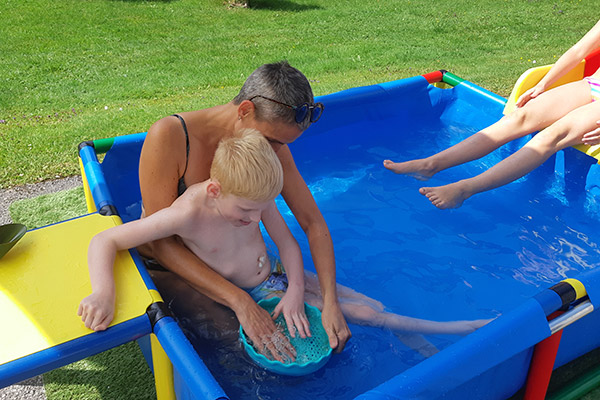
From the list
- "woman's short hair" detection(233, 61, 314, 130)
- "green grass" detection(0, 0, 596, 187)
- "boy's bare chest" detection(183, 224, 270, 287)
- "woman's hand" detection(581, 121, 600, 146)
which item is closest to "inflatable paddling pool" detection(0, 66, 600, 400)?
"boy's bare chest" detection(183, 224, 270, 287)

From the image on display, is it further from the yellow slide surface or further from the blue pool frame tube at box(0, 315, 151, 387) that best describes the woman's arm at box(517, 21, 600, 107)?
the blue pool frame tube at box(0, 315, 151, 387)

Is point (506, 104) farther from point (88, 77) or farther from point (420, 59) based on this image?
point (88, 77)

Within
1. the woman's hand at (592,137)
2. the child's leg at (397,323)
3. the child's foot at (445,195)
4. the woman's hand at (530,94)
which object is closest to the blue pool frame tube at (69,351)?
the child's leg at (397,323)

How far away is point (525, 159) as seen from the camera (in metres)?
3.00

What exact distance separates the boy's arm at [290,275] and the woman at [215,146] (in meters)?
0.08

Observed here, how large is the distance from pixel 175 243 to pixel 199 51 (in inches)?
193

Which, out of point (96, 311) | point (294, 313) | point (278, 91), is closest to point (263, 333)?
point (294, 313)

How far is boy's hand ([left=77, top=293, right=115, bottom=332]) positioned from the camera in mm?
1600

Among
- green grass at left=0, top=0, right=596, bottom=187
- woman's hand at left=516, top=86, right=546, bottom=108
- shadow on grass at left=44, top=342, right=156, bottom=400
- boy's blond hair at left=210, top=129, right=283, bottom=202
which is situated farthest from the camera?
green grass at left=0, top=0, right=596, bottom=187

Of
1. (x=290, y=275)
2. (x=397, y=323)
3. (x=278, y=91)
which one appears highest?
(x=278, y=91)

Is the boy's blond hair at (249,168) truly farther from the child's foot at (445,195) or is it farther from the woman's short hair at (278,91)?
the child's foot at (445,195)

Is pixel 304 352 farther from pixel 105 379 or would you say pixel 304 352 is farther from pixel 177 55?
pixel 177 55

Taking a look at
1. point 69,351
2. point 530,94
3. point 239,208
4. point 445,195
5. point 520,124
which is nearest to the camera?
point 69,351

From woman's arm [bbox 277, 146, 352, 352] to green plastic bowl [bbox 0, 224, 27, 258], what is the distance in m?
1.00
